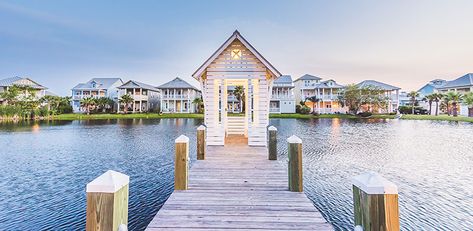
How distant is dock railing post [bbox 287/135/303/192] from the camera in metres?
4.82

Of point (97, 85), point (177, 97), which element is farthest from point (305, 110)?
point (97, 85)

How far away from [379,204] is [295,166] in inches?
120

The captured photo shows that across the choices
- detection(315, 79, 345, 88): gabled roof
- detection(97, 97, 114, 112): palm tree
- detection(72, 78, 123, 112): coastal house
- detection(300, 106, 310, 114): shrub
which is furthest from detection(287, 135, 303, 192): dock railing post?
detection(72, 78, 123, 112): coastal house

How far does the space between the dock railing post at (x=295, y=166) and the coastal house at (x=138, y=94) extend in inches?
2051

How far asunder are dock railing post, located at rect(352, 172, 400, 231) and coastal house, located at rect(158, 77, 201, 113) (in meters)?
51.6

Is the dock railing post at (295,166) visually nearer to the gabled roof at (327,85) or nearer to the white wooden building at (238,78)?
the white wooden building at (238,78)

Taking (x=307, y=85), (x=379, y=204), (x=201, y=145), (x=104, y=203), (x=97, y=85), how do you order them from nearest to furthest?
(x=379, y=204)
(x=104, y=203)
(x=201, y=145)
(x=97, y=85)
(x=307, y=85)

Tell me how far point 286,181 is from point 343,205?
7.38 feet

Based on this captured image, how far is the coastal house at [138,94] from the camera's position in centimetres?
5118

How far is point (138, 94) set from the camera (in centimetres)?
5206

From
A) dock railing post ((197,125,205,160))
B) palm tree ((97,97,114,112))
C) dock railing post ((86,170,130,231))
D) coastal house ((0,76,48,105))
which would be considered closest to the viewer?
dock railing post ((86,170,130,231))

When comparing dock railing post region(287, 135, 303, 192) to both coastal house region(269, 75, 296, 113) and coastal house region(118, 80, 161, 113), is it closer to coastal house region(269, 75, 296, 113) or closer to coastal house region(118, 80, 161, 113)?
coastal house region(269, 75, 296, 113)

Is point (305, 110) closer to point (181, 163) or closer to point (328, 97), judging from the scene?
point (328, 97)

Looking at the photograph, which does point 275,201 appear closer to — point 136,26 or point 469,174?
point 469,174
